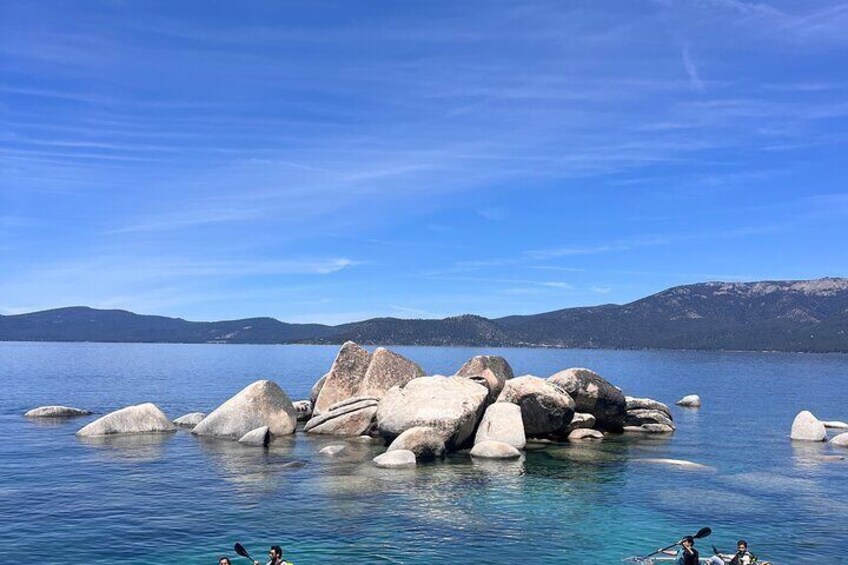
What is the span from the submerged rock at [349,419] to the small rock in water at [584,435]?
41.3 ft

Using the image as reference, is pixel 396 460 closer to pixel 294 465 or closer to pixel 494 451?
pixel 294 465

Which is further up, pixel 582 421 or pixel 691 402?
pixel 582 421

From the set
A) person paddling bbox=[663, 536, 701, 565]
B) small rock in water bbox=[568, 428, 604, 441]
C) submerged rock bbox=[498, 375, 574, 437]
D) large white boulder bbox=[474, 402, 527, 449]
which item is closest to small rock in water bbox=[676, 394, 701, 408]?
small rock in water bbox=[568, 428, 604, 441]

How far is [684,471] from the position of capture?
32.8 m

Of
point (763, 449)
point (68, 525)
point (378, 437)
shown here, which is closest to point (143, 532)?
point (68, 525)

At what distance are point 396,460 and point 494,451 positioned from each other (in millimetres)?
5539

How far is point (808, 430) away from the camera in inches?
1783

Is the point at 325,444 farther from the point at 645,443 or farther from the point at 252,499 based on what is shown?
the point at 645,443

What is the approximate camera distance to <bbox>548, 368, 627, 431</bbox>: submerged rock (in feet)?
142

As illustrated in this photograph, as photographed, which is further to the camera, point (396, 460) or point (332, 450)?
point (332, 450)

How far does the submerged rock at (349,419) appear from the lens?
135ft

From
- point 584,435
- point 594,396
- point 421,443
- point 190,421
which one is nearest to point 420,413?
point 421,443

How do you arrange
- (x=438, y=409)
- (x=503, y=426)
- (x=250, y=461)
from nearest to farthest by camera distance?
(x=250, y=461) → (x=438, y=409) → (x=503, y=426)

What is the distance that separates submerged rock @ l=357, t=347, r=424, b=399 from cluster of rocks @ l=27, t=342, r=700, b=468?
0.07 meters
